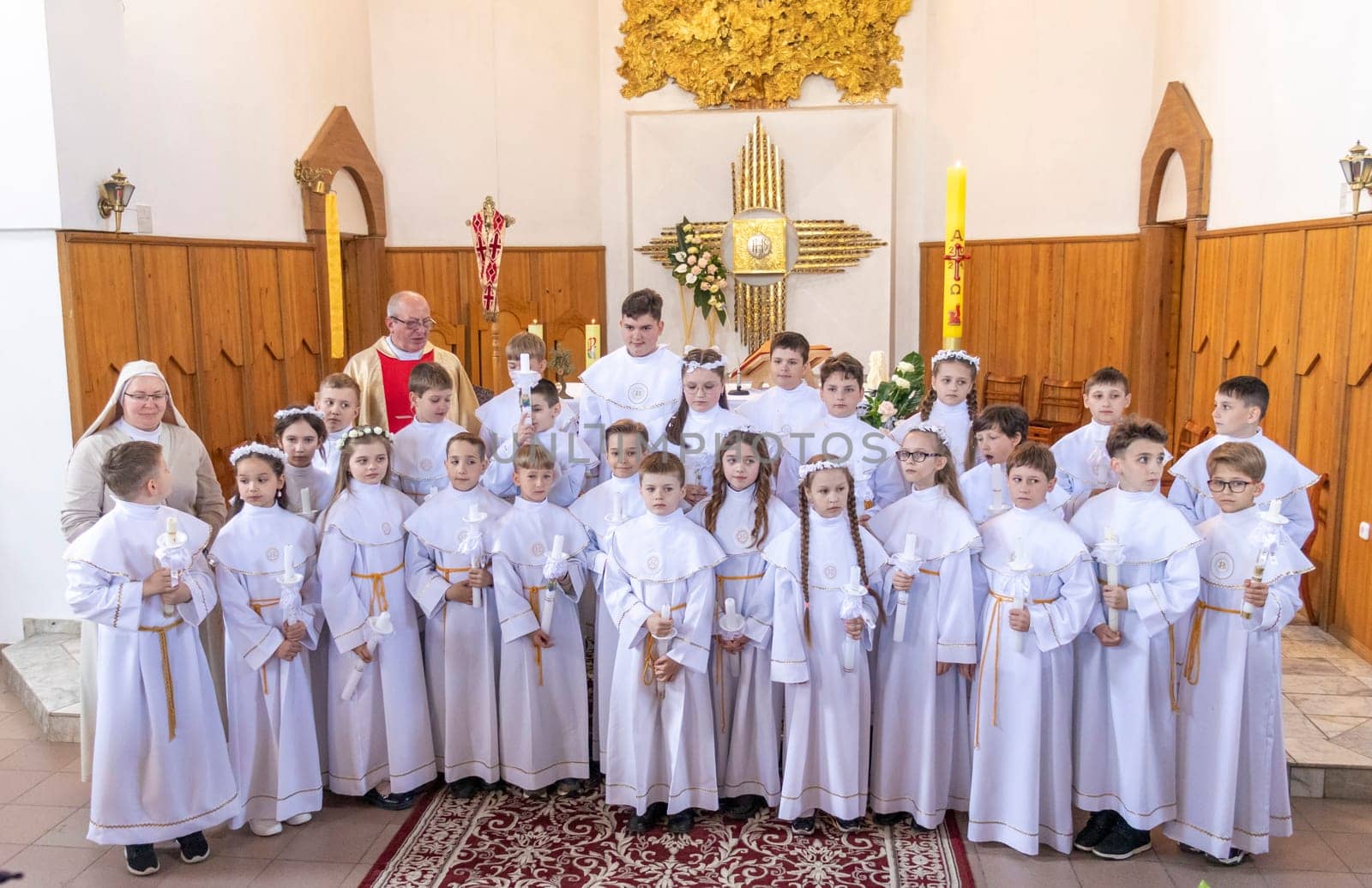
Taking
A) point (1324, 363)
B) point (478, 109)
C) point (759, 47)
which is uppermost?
point (759, 47)

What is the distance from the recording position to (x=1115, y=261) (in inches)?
386

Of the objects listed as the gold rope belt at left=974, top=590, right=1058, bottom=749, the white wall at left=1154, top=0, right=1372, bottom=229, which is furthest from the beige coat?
the white wall at left=1154, top=0, right=1372, bottom=229

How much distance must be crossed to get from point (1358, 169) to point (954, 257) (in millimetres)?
2472

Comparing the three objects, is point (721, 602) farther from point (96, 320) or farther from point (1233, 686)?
point (96, 320)

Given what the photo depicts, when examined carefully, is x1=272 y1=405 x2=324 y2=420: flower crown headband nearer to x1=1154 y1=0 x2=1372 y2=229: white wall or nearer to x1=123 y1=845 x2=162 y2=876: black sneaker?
x1=123 y1=845 x2=162 y2=876: black sneaker

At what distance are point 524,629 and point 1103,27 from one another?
825 centimetres

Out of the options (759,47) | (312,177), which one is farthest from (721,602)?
(759,47)

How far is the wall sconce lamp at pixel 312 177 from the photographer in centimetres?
899

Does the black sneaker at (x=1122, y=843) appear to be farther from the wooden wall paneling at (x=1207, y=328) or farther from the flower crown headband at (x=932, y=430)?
the wooden wall paneling at (x=1207, y=328)

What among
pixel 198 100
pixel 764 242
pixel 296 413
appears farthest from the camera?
pixel 764 242

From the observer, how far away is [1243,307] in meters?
7.63

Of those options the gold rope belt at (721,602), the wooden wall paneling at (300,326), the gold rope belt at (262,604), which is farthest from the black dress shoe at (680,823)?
the wooden wall paneling at (300,326)

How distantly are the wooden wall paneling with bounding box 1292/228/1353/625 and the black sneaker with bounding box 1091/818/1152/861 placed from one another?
2.97 meters

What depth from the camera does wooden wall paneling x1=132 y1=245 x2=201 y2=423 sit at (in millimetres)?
6938
